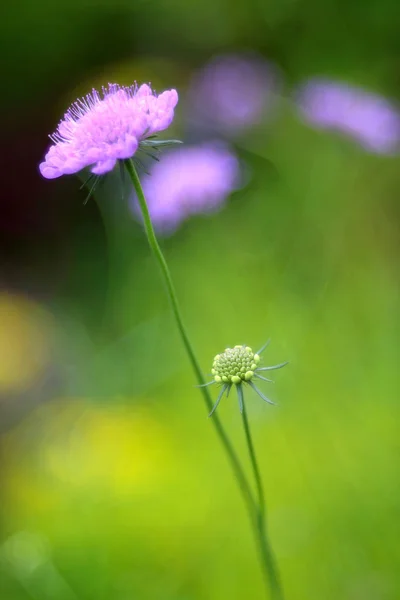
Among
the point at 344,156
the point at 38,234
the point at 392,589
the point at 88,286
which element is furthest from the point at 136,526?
the point at 38,234

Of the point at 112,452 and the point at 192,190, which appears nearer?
the point at 192,190

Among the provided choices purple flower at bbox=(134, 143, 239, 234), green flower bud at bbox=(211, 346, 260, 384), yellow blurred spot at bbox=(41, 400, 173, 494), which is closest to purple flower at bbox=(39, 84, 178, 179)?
green flower bud at bbox=(211, 346, 260, 384)

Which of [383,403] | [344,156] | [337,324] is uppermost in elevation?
[344,156]

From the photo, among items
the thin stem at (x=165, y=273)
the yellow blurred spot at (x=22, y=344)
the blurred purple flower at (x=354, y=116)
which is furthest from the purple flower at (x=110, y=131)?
the yellow blurred spot at (x=22, y=344)

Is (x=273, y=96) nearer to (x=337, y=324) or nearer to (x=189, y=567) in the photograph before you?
(x=337, y=324)

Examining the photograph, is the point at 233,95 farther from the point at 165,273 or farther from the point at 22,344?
the point at 165,273

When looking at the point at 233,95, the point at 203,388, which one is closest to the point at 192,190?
the point at 233,95

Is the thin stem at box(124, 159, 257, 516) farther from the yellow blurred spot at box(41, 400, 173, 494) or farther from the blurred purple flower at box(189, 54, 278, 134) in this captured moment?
the blurred purple flower at box(189, 54, 278, 134)
